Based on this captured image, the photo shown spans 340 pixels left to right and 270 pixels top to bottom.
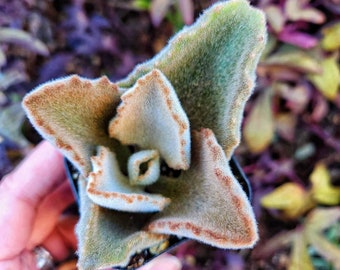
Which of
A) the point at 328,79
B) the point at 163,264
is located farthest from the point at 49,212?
the point at 328,79

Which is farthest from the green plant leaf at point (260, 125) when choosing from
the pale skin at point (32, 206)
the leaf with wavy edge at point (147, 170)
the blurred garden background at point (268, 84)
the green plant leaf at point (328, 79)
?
the leaf with wavy edge at point (147, 170)

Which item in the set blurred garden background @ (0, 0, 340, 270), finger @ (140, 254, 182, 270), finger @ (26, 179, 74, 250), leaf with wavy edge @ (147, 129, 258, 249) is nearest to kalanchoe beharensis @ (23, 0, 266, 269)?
leaf with wavy edge @ (147, 129, 258, 249)

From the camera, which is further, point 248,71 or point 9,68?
point 9,68

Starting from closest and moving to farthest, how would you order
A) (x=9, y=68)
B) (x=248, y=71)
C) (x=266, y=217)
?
(x=248, y=71), (x=9, y=68), (x=266, y=217)

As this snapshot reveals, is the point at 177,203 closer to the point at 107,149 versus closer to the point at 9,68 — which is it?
the point at 107,149

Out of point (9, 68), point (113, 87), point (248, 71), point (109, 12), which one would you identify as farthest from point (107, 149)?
point (109, 12)

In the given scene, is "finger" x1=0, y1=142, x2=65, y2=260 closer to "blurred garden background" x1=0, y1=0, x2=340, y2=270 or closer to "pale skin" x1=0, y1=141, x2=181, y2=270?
"pale skin" x1=0, y1=141, x2=181, y2=270
